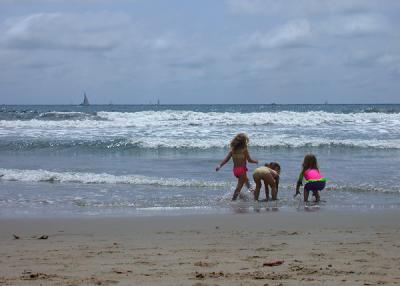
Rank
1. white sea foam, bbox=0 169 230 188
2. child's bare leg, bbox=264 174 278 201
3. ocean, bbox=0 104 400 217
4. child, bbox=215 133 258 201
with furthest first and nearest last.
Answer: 1. white sea foam, bbox=0 169 230 188
2. child, bbox=215 133 258 201
3. child's bare leg, bbox=264 174 278 201
4. ocean, bbox=0 104 400 217

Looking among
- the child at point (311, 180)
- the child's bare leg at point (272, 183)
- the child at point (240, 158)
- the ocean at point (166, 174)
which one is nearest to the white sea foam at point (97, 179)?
the ocean at point (166, 174)

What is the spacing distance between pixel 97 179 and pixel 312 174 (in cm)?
477

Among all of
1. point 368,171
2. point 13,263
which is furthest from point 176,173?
point 13,263

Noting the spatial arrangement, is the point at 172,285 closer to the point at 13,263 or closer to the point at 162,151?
the point at 13,263

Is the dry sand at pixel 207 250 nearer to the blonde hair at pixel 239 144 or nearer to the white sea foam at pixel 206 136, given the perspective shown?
the blonde hair at pixel 239 144

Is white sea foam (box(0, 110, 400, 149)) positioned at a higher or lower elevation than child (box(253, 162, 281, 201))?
higher

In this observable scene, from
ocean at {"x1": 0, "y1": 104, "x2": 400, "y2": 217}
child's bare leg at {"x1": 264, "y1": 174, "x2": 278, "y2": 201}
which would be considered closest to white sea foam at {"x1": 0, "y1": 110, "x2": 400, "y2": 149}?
ocean at {"x1": 0, "y1": 104, "x2": 400, "y2": 217}

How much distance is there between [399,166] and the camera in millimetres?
15477

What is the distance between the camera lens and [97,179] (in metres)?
13.1

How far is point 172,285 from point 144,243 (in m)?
1.99

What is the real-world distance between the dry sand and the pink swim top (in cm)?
165

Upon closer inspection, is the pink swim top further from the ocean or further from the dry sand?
the dry sand

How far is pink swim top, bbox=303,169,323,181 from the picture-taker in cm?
1058

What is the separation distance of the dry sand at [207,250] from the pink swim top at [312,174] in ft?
5.41
